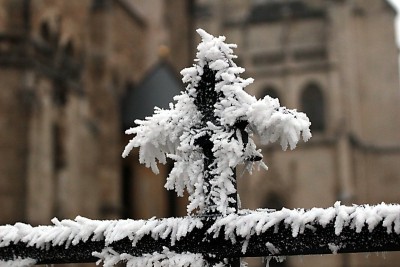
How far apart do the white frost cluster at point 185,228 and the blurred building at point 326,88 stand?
2291cm

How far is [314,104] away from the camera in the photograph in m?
25.8

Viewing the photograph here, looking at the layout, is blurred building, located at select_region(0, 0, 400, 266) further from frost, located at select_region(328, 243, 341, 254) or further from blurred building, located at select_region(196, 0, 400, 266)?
frost, located at select_region(328, 243, 341, 254)

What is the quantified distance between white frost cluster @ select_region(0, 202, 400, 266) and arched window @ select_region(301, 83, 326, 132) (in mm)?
24329

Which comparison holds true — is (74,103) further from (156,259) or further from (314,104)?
(156,259)

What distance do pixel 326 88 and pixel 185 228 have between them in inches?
967

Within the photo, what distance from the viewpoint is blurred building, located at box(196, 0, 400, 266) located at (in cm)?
2519

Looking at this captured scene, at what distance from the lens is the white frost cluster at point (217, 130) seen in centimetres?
164

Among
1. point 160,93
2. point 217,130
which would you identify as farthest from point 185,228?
point 160,93

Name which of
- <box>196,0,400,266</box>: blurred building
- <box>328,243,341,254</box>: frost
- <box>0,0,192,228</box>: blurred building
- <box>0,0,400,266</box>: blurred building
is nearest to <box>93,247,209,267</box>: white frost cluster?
<box>328,243,341,254</box>: frost

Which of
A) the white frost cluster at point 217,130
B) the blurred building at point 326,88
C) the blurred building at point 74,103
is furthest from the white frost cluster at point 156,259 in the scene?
the blurred building at point 326,88

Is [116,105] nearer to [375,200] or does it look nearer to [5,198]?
[5,198]

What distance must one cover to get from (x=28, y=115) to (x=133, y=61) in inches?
376

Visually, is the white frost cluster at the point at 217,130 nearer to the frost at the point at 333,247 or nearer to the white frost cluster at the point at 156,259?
the white frost cluster at the point at 156,259

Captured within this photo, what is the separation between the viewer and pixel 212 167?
1700mm
